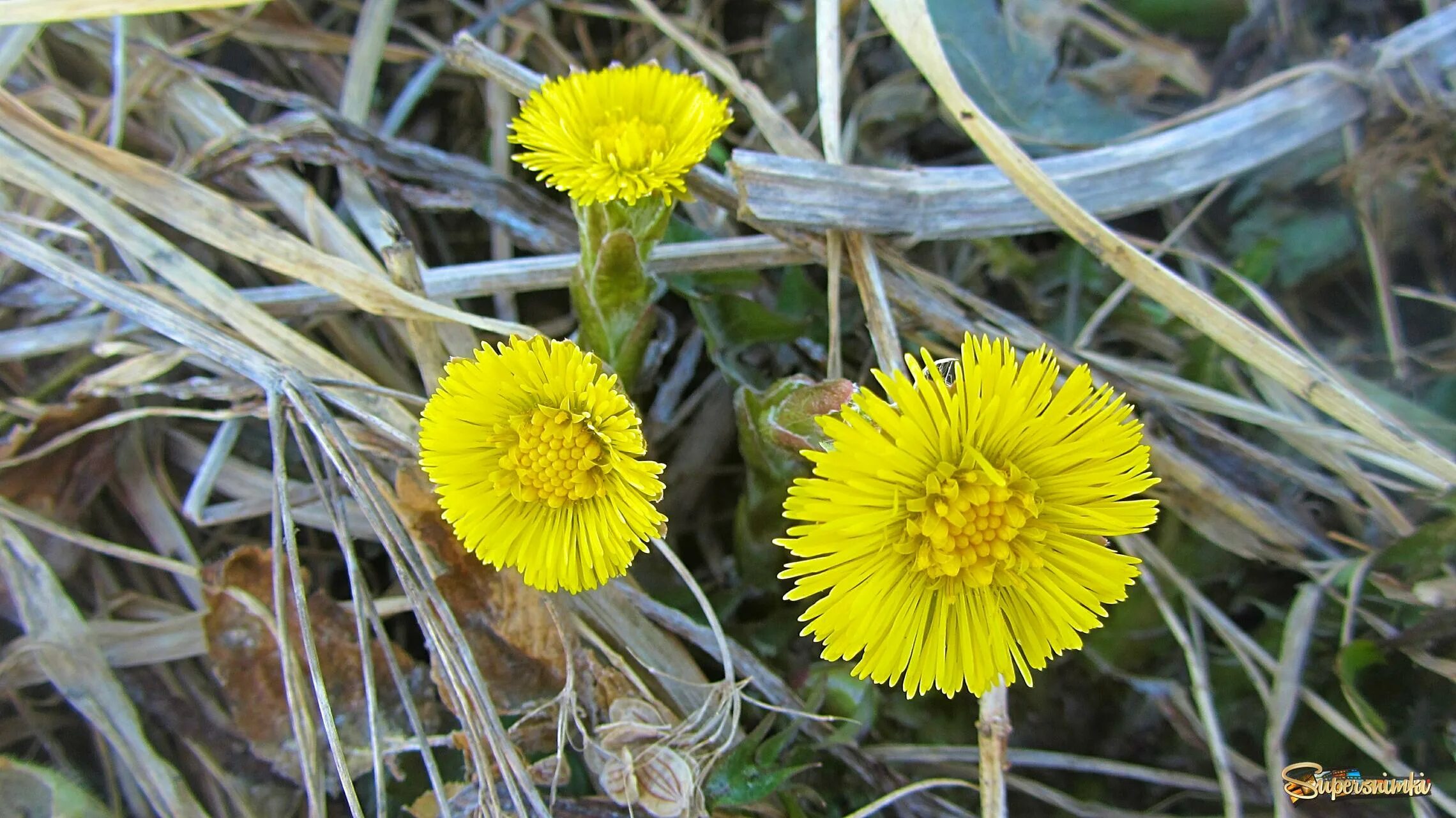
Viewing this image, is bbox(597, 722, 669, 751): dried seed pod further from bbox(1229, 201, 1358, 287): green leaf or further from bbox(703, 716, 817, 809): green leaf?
bbox(1229, 201, 1358, 287): green leaf

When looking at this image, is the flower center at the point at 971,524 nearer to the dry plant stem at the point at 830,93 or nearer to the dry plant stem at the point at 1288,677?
the dry plant stem at the point at 830,93

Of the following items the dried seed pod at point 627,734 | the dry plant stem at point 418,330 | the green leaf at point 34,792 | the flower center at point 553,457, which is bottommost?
the green leaf at point 34,792

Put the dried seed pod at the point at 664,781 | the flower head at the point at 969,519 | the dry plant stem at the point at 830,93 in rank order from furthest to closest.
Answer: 1. the dry plant stem at the point at 830,93
2. the dried seed pod at the point at 664,781
3. the flower head at the point at 969,519

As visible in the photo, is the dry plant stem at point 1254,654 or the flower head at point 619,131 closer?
the flower head at point 619,131

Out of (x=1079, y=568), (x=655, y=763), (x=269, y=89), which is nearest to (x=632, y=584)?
(x=655, y=763)

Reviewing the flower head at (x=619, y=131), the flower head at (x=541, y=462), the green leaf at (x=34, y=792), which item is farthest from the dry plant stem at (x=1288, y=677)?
the green leaf at (x=34, y=792)

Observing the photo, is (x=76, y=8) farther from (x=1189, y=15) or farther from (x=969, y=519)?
(x=1189, y=15)

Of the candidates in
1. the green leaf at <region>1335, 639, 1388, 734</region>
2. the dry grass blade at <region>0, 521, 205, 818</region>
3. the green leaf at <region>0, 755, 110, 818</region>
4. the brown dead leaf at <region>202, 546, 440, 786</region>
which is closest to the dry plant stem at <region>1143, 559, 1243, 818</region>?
the green leaf at <region>1335, 639, 1388, 734</region>
